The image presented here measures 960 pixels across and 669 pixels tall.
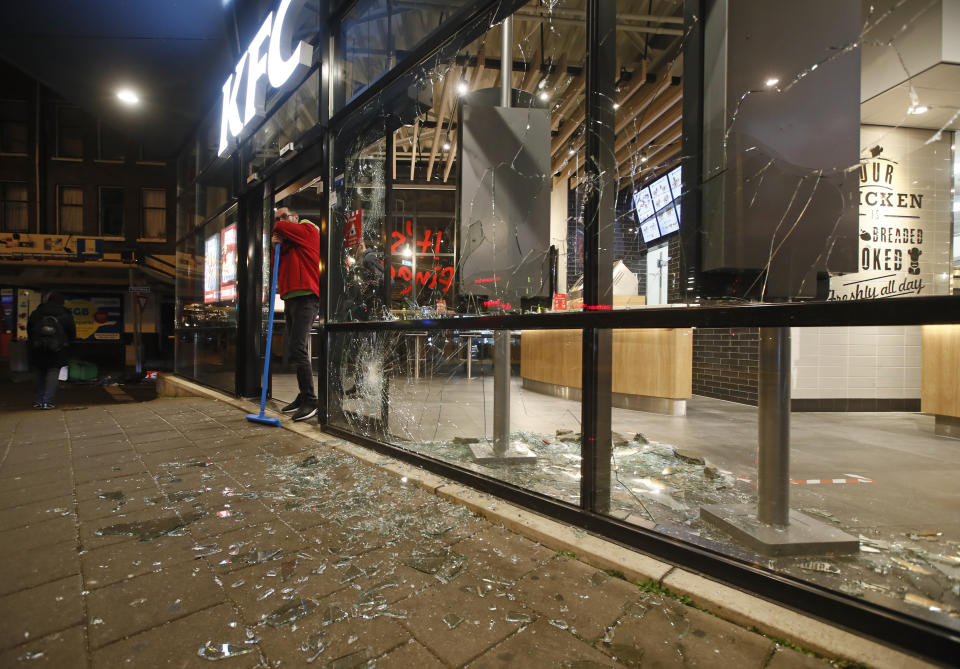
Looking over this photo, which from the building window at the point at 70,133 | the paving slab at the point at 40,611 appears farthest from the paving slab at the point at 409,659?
the building window at the point at 70,133

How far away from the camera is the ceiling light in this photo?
6.23 m

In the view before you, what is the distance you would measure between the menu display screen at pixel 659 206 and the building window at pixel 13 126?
23314mm

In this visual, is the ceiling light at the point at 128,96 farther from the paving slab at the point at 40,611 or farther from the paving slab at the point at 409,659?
the paving slab at the point at 409,659

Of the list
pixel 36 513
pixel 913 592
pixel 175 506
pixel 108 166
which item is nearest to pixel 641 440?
pixel 913 592

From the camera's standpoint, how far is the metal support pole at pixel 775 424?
152 cm

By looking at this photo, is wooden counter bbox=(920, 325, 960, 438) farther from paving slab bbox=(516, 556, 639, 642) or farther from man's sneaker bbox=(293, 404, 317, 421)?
man's sneaker bbox=(293, 404, 317, 421)

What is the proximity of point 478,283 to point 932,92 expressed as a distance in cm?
201

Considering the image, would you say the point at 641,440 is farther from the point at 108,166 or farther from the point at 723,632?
the point at 108,166

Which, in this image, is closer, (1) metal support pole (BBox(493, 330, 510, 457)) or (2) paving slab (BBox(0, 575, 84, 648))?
(2) paving slab (BBox(0, 575, 84, 648))

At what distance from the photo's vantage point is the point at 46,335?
5.53 meters

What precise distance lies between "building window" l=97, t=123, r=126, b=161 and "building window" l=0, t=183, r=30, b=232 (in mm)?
2798

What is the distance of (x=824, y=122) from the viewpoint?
1367 mm

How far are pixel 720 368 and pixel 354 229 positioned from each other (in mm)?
3442

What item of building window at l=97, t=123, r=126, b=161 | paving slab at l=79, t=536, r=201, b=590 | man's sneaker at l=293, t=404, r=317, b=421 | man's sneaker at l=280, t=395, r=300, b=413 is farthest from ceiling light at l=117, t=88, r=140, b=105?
building window at l=97, t=123, r=126, b=161
